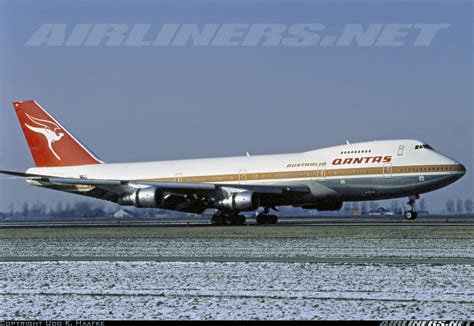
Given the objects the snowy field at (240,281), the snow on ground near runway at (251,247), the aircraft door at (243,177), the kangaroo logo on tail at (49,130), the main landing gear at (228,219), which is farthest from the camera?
the kangaroo logo on tail at (49,130)

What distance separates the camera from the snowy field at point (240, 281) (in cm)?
1165

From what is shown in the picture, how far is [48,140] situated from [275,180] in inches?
729

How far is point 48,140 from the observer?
54.8 m

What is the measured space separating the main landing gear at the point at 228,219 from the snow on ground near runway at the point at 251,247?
15380 mm

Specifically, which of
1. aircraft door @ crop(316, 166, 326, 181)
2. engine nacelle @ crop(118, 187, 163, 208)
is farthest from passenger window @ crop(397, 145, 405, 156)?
engine nacelle @ crop(118, 187, 163, 208)

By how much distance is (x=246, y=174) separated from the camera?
45969mm

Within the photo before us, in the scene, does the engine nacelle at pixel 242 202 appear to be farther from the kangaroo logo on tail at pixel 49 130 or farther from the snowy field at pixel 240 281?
the snowy field at pixel 240 281

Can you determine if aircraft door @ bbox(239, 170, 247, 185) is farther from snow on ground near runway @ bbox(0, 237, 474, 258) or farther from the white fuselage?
snow on ground near runway @ bbox(0, 237, 474, 258)

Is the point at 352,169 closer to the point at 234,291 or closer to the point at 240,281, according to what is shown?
the point at 240,281

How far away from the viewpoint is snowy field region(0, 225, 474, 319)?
38.2 feet

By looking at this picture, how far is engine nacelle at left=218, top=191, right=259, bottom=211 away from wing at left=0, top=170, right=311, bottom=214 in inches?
20.6

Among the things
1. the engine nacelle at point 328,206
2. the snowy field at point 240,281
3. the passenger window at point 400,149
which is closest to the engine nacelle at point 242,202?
the engine nacelle at point 328,206

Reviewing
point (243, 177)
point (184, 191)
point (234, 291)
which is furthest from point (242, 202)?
point (234, 291)

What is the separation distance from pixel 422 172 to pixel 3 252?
24.0 meters
